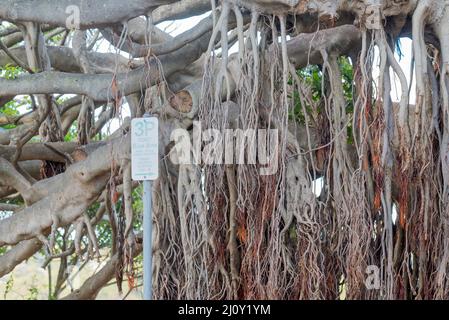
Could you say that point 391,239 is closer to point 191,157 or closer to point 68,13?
point 191,157

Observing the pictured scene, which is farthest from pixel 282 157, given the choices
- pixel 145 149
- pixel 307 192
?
pixel 145 149

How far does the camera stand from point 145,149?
15.3ft

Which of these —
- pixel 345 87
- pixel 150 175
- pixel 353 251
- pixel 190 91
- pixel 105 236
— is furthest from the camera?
pixel 105 236

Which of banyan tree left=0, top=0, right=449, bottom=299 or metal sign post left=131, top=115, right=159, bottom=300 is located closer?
metal sign post left=131, top=115, right=159, bottom=300

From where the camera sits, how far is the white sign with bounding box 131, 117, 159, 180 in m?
4.62

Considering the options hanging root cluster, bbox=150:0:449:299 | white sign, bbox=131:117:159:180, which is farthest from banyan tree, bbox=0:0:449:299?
white sign, bbox=131:117:159:180

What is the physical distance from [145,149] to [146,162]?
64mm

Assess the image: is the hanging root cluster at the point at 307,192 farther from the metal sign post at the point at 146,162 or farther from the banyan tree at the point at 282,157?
the metal sign post at the point at 146,162

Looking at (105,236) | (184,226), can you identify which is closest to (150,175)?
(184,226)

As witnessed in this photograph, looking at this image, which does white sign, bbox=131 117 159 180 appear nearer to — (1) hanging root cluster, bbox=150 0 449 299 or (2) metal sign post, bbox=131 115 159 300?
(2) metal sign post, bbox=131 115 159 300

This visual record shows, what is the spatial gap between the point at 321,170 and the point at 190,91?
931mm

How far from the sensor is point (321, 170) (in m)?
6.09

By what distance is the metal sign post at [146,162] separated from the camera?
4.58 m

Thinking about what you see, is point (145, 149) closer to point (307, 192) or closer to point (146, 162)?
point (146, 162)
